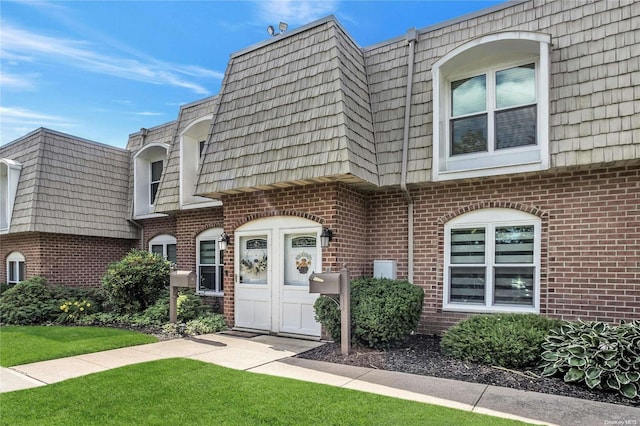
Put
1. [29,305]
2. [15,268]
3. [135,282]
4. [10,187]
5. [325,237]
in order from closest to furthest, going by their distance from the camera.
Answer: [325,237] < [135,282] < [29,305] < [10,187] < [15,268]

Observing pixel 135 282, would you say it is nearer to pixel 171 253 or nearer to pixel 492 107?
pixel 171 253

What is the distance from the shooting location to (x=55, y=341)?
7230 millimetres

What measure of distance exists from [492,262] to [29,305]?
36.4 ft

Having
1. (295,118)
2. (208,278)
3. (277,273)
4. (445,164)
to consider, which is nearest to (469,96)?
(445,164)

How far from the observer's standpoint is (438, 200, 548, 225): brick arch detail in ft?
21.7

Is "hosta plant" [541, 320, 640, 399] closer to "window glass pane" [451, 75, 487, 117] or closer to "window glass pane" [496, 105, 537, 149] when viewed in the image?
"window glass pane" [496, 105, 537, 149]

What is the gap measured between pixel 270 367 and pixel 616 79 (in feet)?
22.2

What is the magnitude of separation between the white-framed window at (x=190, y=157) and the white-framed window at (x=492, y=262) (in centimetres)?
632

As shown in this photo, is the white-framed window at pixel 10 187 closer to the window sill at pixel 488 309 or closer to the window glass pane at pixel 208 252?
the window glass pane at pixel 208 252

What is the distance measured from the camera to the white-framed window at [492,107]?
21.0ft

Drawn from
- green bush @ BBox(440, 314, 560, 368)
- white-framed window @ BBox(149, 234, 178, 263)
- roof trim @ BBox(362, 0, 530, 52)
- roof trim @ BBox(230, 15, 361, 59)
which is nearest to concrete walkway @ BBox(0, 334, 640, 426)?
green bush @ BBox(440, 314, 560, 368)

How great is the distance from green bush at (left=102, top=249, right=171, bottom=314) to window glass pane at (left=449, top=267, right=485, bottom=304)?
7016 mm

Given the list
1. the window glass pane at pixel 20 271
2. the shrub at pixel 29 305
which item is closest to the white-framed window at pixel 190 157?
the shrub at pixel 29 305

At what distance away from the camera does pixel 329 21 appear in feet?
25.3
